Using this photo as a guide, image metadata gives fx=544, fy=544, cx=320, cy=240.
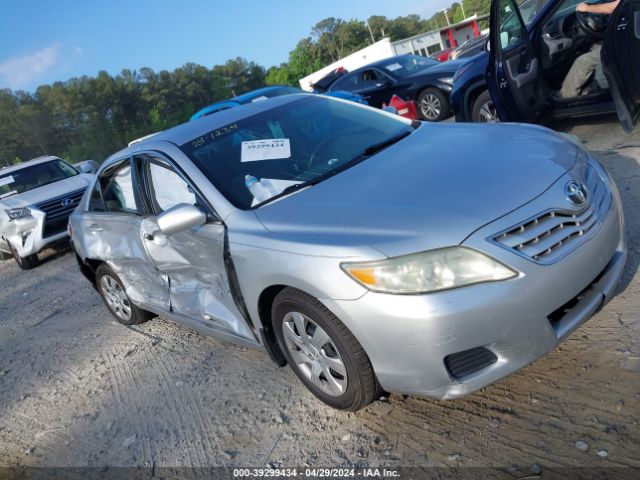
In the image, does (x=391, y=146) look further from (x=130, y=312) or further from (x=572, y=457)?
(x=130, y=312)

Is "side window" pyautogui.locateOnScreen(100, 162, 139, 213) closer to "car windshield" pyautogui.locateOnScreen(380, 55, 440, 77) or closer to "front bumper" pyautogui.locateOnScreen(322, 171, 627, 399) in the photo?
"front bumper" pyautogui.locateOnScreen(322, 171, 627, 399)

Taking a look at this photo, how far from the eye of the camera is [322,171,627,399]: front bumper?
84.6 inches

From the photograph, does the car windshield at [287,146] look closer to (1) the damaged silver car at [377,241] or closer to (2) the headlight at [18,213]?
(1) the damaged silver car at [377,241]

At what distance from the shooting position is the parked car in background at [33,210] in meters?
8.77

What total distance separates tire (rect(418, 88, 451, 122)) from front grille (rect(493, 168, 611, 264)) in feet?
25.4

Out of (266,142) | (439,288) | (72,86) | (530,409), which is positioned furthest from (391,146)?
(72,86)

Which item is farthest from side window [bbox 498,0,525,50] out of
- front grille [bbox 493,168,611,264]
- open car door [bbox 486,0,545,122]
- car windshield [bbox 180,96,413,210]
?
front grille [bbox 493,168,611,264]

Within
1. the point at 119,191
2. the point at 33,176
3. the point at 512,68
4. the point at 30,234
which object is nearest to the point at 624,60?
the point at 512,68

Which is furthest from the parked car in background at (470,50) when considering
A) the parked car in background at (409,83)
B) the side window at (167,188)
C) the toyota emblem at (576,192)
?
the toyota emblem at (576,192)

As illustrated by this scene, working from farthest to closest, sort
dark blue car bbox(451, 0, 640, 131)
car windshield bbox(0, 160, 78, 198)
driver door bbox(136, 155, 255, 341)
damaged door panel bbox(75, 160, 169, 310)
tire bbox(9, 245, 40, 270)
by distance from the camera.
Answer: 1. car windshield bbox(0, 160, 78, 198)
2. tire bbox(9, 245, 40, 270)
3. dark blue car bbox(451, 0, 640, 131)
4. damaged door panel bbox(75, 160, 169, 310)
5. driver door bbox(136, 155, 255, 341)

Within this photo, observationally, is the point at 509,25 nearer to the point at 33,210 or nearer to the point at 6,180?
A: the point at 33,210

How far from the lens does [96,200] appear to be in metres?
4.55

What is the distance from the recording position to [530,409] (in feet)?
8.02

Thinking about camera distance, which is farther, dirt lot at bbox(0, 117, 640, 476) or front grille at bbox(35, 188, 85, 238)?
front grille at bbox(35, 188, 85, 238)
